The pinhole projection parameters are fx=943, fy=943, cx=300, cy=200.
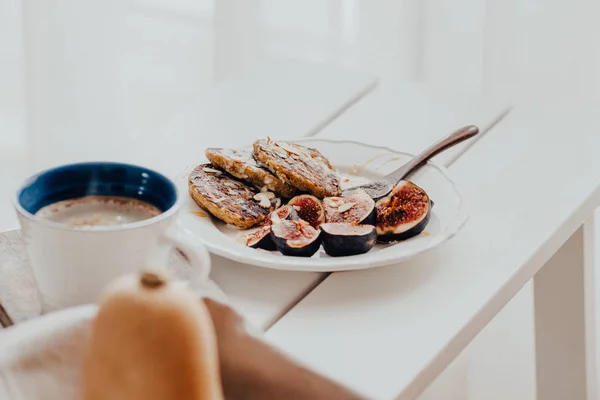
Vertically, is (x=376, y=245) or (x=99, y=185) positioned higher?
(x=99, y=185)

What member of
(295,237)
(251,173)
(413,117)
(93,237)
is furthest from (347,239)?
(413,117)

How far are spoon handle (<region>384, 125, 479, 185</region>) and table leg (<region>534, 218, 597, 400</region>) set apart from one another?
24 centimetres

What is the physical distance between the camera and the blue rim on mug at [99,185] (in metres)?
0.69

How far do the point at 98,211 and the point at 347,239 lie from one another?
229 mm

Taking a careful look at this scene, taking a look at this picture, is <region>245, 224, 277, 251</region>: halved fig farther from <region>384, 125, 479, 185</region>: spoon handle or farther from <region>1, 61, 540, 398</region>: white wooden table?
<region>384, 125, 479, 185</region>: spoon handle

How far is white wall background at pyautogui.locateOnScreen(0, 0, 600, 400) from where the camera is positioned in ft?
5.53

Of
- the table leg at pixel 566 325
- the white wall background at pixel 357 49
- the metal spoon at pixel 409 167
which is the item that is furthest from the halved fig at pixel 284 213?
the white wall background at pixel 357 49

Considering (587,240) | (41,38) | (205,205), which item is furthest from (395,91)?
(41,38)

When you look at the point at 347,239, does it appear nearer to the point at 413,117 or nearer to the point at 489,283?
the point at 489,283

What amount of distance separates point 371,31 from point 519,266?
1.28 metres

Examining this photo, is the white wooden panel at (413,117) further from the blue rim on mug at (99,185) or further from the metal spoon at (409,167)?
the blue rim on mug at (99,185)

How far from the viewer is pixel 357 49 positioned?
6.81 ft

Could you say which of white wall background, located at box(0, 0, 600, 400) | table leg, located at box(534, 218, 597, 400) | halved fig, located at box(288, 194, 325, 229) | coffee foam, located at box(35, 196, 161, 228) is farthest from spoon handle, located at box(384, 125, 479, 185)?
white wall background, located at box(0, 0, 600, 400)

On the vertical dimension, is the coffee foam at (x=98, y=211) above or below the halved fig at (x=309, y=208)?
above
